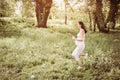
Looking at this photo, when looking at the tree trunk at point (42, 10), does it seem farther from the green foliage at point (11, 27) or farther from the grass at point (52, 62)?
the grass at point (52, 62)

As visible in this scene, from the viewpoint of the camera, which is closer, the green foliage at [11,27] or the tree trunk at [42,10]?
the green foliage at [11,27]

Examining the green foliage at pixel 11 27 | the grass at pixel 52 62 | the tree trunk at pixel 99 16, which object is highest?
the tree trunk at pixel 99 16

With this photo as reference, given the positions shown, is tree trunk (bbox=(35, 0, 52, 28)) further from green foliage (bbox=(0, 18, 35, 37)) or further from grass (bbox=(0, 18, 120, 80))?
grass (bbox=(0, 18, 120, 80))

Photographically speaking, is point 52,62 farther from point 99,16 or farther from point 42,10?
point 42,10

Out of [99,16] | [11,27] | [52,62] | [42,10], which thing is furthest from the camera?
[42,10]

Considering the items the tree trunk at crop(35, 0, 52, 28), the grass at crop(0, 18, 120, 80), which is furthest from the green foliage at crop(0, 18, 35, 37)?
the grass at crop(0, 18, 120, 80)

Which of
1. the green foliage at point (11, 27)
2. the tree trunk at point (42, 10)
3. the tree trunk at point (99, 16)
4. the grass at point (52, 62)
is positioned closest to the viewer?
the grass at point (52, 62)

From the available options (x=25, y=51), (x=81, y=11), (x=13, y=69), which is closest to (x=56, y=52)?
(x=25, y=51)

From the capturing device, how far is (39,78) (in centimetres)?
1059

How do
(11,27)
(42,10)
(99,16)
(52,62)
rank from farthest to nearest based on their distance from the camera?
(42,10), (11,27), (99,16), (52,62)

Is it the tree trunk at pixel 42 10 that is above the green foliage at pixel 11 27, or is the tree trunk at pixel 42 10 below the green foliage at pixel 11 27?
above

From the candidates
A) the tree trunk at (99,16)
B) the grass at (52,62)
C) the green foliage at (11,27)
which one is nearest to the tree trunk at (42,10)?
the green foliage at (11,27)

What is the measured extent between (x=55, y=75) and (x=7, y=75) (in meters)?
1.93

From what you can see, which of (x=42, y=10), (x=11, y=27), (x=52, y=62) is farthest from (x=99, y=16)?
(x=52, y=62)
